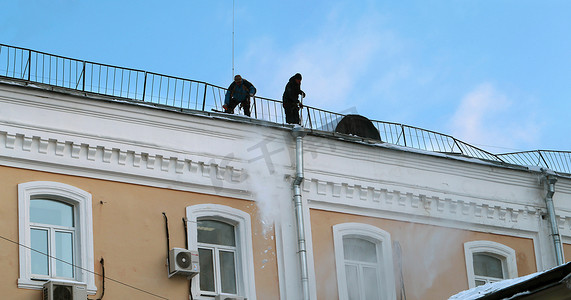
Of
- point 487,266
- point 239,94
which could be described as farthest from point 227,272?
point 487,266

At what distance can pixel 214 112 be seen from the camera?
19.5m

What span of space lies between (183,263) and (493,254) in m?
6.77

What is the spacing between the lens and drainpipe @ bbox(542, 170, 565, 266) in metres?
22.1

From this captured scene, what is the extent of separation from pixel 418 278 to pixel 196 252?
15.0 feet

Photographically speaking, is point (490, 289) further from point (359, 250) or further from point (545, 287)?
point (359, 250)

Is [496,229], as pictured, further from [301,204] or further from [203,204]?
[203,204]

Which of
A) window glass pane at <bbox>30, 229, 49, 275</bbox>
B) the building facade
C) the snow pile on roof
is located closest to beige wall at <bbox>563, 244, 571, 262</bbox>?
the building facade

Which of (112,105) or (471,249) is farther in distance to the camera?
(471,249)

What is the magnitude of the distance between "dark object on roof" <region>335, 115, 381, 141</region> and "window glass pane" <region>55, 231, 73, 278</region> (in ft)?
19.8

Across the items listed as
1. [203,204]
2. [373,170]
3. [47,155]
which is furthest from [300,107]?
[47,155]

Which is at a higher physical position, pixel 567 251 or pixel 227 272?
pixel 567 251

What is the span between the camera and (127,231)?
18000 millimetres

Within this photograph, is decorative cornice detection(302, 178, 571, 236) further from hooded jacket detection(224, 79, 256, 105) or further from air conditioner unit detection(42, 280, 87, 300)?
air conditioner unit detection(42, 280, 87, 300)

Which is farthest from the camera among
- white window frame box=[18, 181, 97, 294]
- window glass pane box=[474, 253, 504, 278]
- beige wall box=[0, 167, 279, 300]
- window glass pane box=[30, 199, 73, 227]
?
window glass pane box=[474, 253, 504, 278]
